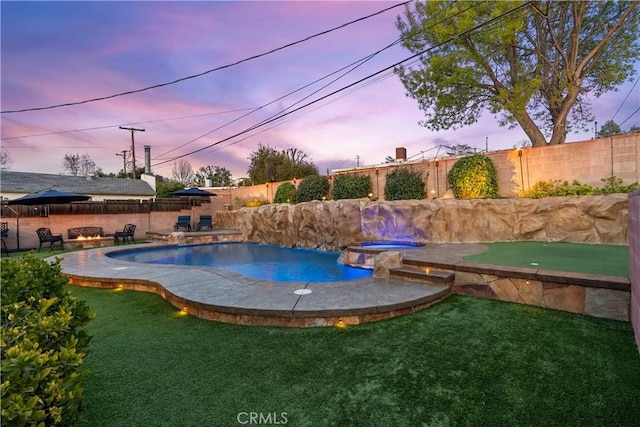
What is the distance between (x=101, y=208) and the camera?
44.5ft

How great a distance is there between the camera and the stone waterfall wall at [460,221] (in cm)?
658

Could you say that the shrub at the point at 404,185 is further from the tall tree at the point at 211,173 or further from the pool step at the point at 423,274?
the tall tree at the point at 211,173

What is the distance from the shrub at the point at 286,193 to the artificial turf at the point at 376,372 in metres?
11.8

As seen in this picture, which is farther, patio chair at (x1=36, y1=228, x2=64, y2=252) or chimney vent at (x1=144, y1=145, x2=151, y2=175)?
chimney vent at (x1=144, y1=145, x2=151, y2=175)

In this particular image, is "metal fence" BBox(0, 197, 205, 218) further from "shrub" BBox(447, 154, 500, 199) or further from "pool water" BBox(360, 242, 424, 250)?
"shrub" BBox(447, 154, 500, 199)

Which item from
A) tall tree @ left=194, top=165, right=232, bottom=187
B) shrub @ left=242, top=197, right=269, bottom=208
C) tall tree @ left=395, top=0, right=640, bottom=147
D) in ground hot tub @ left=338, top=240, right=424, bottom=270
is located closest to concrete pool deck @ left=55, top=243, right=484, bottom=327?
in ground hot tub @ left=338, top=240, right=424, bottom=270

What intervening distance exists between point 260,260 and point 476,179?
7.01 metres

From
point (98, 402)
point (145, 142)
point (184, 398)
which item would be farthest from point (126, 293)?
point (145, 142)

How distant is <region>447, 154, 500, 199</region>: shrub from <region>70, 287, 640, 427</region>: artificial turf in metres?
6.27

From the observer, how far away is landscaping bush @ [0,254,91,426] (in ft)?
3.44

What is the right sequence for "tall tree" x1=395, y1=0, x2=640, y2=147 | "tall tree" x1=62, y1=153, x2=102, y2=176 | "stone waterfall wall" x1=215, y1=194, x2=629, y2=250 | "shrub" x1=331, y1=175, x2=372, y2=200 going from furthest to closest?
"tall tree" x1=62, y1=153, x2=102, y2=176
"shrub" x1=331, y1=175, x2=372, y2=200
"tall tree" x1=395, y1=0, x2=640, y2=147
"stone waterfall wall" x1=215, y1=194, x2=629, y2=250

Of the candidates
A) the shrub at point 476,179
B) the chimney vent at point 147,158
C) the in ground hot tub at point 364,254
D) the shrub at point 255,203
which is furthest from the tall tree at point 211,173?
the in ground hot tub at point 364,254

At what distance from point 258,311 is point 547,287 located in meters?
3.57

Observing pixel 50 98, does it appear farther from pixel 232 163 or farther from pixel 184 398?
pixel 232 163
